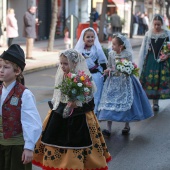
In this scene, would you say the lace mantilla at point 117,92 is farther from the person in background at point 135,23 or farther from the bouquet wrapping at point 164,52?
the person in background at point 135,23

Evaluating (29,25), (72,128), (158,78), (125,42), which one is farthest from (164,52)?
(29,25)

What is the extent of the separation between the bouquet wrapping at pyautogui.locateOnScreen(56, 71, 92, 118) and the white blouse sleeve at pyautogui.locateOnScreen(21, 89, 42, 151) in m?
1.10

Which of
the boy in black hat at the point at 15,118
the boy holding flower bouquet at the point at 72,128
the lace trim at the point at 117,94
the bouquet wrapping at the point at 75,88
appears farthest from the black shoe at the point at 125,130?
the boy in black hat at the point at 15,118

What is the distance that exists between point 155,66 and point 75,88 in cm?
499

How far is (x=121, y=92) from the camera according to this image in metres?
7.47

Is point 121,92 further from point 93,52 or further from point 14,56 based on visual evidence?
point 14,56

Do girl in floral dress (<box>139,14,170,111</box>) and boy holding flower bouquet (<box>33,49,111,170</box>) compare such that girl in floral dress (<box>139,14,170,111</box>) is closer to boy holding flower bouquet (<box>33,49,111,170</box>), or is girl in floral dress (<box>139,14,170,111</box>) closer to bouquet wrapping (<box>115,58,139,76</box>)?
bouquet wrapping (<box>115,58,139,76</box>)

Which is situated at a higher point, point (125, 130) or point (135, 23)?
point (125, 130)

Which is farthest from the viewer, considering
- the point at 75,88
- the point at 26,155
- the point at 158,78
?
the point at 158,78

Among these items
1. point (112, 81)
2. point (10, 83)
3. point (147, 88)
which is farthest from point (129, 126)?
point (10, 83)

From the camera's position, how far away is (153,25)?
9375 mm

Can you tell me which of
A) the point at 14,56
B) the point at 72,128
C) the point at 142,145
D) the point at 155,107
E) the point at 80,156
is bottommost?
the point at 155,107

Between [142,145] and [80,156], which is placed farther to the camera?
[142,145]

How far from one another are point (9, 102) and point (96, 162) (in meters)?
1.52
